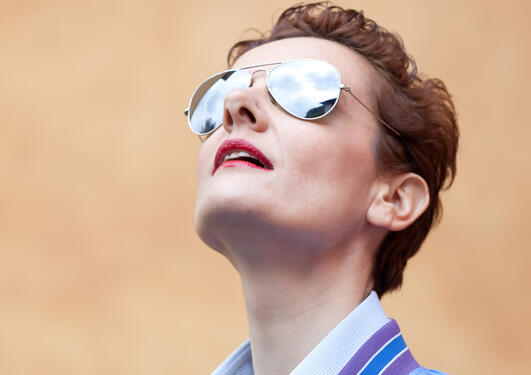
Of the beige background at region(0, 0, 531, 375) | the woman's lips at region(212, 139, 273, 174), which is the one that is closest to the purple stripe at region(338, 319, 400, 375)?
the woman's lips at region(212, 139, 273, 174)

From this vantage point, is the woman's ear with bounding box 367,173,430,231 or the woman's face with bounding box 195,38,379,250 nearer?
the woman's face with bounding box 195,38,379,250

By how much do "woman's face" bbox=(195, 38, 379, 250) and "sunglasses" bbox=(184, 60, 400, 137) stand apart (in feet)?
0.06

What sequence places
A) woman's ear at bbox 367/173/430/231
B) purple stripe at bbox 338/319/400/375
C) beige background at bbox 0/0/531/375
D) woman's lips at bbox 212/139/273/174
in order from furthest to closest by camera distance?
beige background at bbox 0/0/531/375
woman's ear at bbox 367/173/430/231
woman's lips at bbox 212/139/273/174
purple stripe at bbox 338/319/400/375

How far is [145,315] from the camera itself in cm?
288

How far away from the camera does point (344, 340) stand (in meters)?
1.40

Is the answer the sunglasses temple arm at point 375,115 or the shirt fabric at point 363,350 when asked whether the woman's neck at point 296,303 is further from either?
the sunglasses temple arm at point 375,115

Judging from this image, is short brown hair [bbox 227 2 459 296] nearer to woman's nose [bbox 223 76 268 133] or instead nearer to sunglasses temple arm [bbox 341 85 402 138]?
sunglasses temple arm [bbox 341 85 402 138]

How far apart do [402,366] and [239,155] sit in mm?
472

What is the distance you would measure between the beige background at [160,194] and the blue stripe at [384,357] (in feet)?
4.49

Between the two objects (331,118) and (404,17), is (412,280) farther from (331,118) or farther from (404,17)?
(331,118)

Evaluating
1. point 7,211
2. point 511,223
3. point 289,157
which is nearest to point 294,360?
point 289,157

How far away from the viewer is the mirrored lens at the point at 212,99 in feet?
5.33

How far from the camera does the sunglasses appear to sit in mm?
1521

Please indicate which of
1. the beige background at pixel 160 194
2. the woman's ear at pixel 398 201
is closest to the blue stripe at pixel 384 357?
the woman's ear at pixel 398 201
